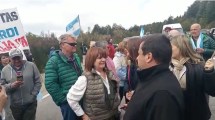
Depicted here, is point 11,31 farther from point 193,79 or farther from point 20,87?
point 193,79

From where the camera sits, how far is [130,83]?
537cm

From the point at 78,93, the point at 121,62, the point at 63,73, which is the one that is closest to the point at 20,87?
the point at 63,73

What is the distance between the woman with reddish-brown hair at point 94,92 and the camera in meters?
3.79

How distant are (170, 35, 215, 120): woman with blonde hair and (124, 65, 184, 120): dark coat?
2.99ft

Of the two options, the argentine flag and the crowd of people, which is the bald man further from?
the argentine flag

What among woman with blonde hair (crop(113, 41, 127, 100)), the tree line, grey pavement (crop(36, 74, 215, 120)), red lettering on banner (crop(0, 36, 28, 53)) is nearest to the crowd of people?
woman with blonde hair (crop(113, 41, 127, 100))

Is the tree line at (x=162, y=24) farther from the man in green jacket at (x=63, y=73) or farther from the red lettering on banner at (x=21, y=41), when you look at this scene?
the man in green jacket at (x=63, y=73)

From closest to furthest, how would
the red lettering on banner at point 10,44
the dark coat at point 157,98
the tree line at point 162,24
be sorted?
the dark coat at point 157,98 → the red lettering on banner at point 10,44 → the tree line at point 162,24

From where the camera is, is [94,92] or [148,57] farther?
[94,92]

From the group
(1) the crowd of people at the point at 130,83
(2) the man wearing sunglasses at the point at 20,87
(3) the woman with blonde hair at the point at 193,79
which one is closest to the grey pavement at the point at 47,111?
(2) the man wearing sunglasses at the point at 20,87

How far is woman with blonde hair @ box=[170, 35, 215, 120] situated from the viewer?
3.29m

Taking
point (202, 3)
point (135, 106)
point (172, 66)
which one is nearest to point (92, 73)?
point (172, 66)

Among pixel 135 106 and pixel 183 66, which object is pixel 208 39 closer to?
pixel 183 66

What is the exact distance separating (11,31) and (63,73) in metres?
3.48
